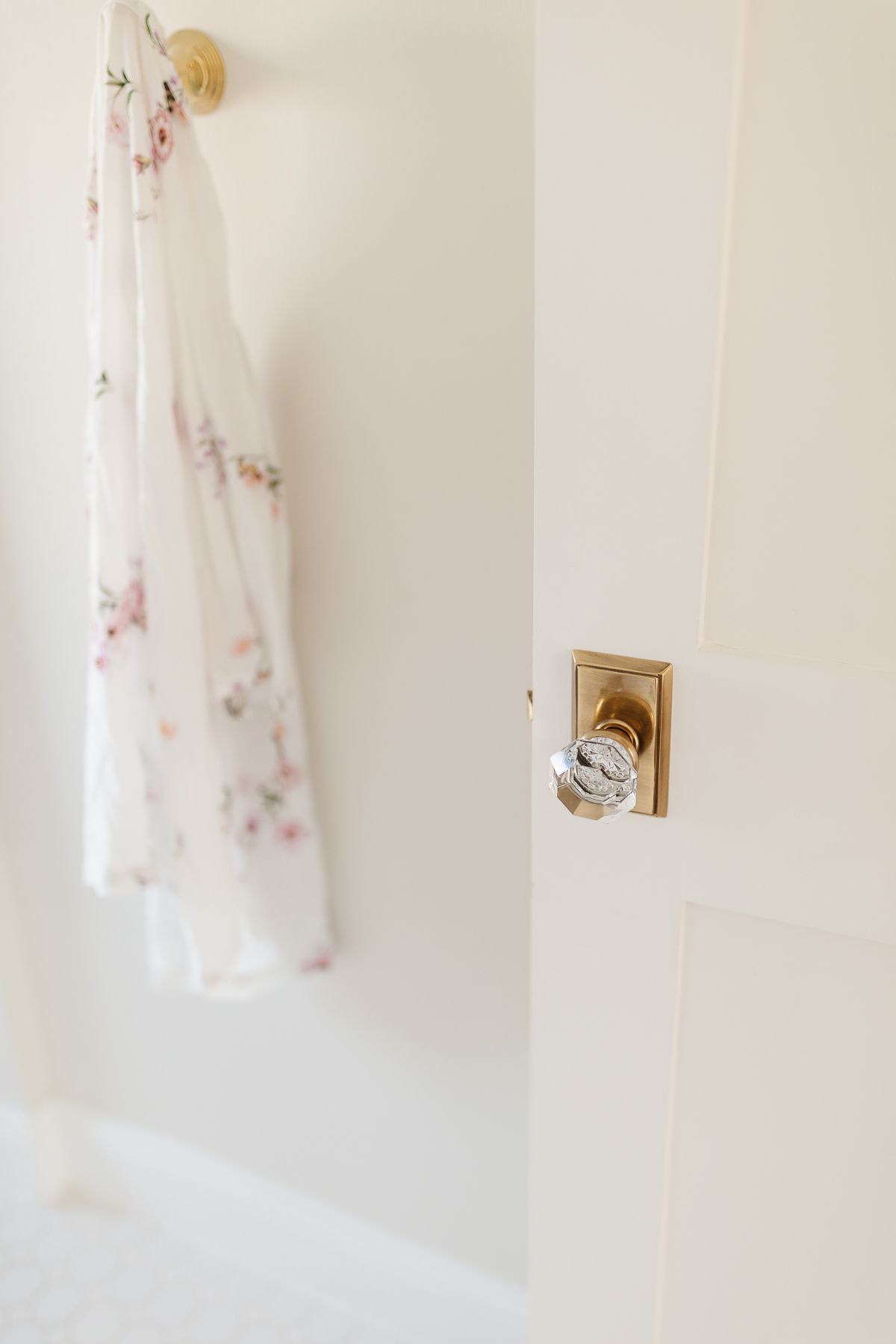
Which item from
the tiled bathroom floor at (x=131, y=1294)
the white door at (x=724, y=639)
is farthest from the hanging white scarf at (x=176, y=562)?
the tiled bathroom floor at (x=131, y=1294)

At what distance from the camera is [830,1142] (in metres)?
0.83

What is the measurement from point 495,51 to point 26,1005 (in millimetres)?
1468

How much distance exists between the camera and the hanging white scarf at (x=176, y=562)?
0.99 meters

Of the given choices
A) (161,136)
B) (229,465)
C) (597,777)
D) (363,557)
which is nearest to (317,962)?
(363,557)

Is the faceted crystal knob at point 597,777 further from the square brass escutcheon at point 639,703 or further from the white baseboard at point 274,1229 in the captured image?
the white baseboard at point 274,1229

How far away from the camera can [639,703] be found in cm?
75

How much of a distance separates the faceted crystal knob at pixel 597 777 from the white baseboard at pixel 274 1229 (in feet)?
2.93

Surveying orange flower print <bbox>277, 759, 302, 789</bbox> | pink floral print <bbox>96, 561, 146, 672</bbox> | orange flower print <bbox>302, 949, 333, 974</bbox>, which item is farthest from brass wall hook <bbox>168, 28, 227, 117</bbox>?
orange flower print <bbox>302, 949, 333, 974</bbox>

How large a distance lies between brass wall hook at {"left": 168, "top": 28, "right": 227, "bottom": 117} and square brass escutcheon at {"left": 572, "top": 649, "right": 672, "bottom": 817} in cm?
67

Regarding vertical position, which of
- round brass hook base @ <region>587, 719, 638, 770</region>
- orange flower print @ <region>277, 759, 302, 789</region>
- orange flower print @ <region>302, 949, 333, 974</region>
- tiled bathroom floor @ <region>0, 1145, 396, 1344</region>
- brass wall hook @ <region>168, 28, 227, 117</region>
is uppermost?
brass wall hook @ <region>168, 28, 227, 117</region>

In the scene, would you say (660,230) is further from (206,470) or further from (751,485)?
(206,470)

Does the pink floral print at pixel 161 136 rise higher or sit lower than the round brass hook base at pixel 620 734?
higher

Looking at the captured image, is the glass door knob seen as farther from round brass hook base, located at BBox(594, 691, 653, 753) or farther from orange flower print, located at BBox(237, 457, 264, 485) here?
orange flower print, located at BBox(237, 457, 264, 485)

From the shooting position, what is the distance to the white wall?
1.00m
